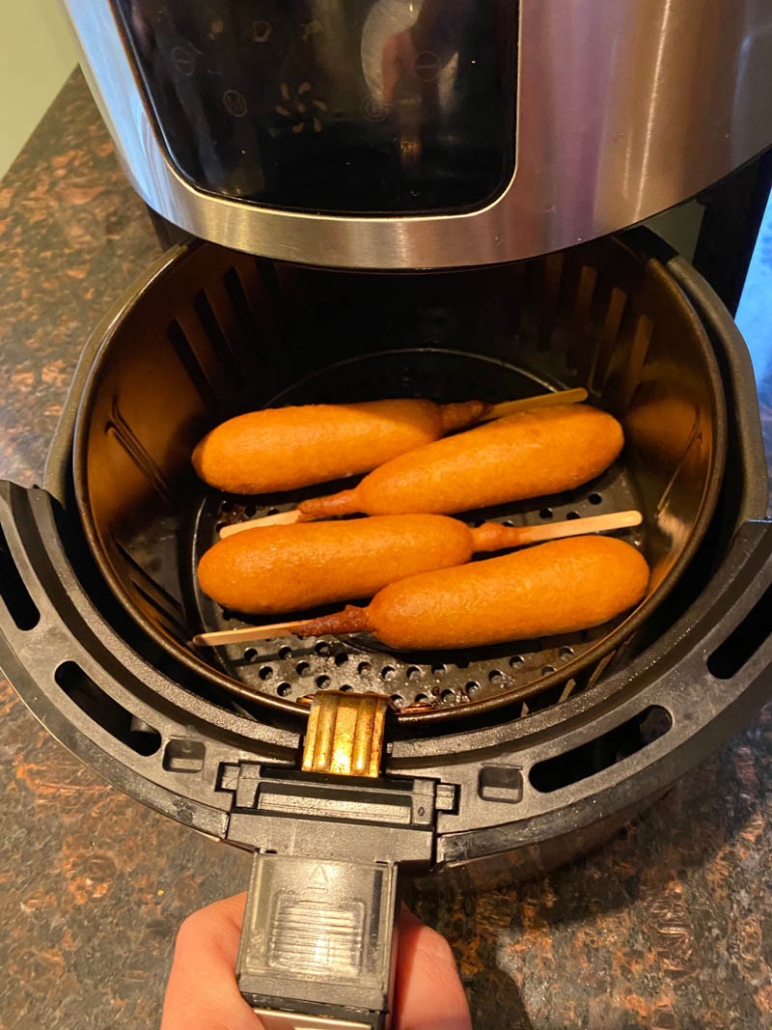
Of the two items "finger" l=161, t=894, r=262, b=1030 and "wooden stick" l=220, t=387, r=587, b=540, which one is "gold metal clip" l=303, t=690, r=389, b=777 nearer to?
"finger" l=161, t=894, r=262, b=1030

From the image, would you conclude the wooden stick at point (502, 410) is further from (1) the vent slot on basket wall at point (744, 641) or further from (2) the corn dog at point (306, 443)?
(1) the vent slot on basket wall at point (744, 641)

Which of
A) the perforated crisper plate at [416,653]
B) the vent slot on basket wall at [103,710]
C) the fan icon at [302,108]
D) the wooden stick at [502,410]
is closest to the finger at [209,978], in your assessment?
the vent slot on basket wall at [103,710]

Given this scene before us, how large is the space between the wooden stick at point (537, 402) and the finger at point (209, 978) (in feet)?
1.57

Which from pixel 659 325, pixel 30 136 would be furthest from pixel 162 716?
pixel 30 136

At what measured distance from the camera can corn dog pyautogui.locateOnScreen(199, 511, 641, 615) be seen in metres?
0.64

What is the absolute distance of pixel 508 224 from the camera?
0.48m

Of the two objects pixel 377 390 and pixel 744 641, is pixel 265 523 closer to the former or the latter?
pixel 377 390

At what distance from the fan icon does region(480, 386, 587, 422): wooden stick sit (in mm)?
343

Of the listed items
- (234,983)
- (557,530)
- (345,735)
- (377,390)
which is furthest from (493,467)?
(234,983)

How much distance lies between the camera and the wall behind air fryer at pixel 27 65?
1.11 metres

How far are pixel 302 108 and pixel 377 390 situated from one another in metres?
0.37

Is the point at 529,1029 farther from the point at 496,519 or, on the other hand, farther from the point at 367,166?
the point at 367,166

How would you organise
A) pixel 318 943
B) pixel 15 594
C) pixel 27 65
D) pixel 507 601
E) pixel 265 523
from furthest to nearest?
pixel 27 65
pixel 265 523
pixel 507 601
pixel 15 594
pixel 318 943

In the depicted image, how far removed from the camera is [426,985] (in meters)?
0.42
